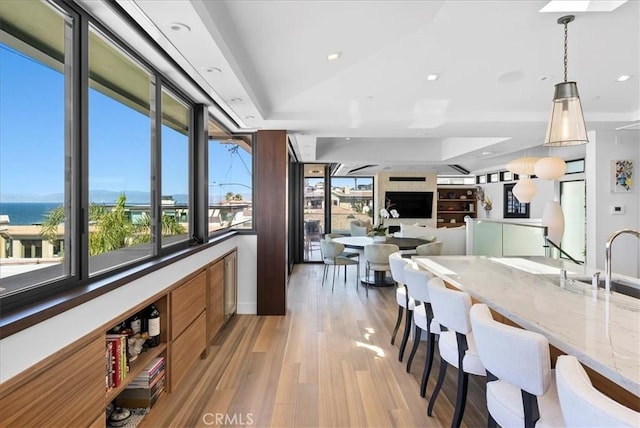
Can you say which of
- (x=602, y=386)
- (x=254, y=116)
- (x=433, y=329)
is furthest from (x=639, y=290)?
(x=254, y=116)

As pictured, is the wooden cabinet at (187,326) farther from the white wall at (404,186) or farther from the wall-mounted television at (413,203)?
the wall-mounted television at (413,203)

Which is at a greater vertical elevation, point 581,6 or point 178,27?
point 581,6

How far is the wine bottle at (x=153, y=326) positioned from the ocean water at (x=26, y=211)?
1.06 metres

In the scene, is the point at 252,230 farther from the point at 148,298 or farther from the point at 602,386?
the point at 602,386

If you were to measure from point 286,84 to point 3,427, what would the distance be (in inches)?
127

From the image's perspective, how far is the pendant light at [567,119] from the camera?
2340 mm

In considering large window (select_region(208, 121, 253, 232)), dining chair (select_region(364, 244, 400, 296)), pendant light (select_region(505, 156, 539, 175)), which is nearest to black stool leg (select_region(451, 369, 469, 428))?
large window (select_region(208, 121, 253, 232))

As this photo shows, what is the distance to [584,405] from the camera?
981 mm

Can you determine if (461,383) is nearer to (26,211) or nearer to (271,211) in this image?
(26,211)

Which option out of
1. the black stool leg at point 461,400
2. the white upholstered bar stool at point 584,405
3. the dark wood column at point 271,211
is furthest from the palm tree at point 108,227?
the black stool leg at point 461,400

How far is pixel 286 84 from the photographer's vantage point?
357cm

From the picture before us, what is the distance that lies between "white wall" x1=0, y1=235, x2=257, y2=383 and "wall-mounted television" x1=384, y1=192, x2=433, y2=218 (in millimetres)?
8608

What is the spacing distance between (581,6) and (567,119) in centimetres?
105

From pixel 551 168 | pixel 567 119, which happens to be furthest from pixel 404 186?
pixel 567 119
